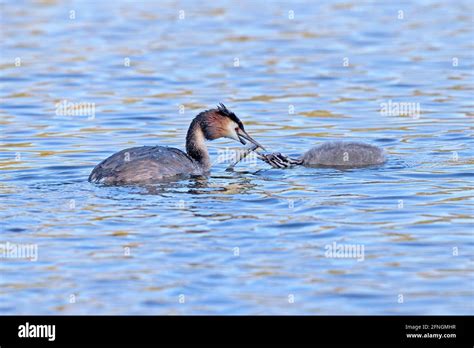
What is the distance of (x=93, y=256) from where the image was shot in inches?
376

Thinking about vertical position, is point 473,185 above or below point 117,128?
below

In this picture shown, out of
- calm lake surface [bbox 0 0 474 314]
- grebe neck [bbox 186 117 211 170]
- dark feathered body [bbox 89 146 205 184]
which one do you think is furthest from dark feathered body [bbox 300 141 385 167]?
dark feathered body [bbox 89 146 205 184]

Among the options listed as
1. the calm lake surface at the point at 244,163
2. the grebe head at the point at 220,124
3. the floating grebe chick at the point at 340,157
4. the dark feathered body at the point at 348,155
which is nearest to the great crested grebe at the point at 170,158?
the grebe head at the point at 220,124

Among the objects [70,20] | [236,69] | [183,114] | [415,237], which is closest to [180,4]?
[70,20]

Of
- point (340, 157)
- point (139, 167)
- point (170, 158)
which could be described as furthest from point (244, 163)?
point (139, 167)

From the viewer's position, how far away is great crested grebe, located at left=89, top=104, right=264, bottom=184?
12.1 meters

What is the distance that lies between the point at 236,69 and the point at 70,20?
5846mm

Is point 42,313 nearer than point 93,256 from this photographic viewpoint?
Yes

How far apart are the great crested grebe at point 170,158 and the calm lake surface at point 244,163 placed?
198 mm

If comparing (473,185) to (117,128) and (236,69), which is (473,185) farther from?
(236,69)

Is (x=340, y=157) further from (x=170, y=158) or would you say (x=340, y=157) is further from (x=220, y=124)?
(x=170, y=158)

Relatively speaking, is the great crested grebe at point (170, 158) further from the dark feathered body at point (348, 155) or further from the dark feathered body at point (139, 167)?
the dark feathered body at point (348, 155)

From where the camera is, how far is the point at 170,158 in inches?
494
